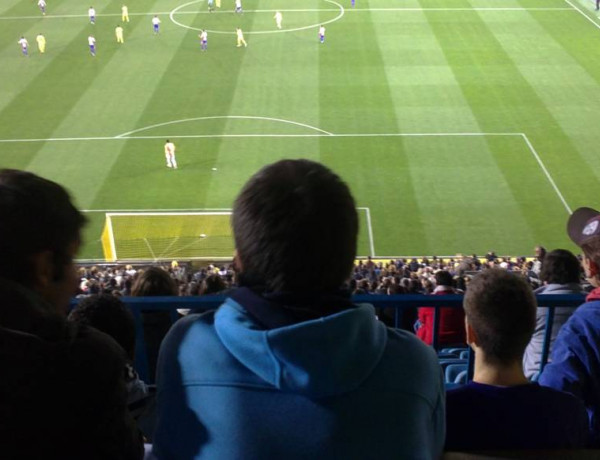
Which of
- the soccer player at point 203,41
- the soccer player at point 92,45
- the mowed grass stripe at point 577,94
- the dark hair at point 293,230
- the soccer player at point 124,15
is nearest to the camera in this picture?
the dark hair at point 293,230

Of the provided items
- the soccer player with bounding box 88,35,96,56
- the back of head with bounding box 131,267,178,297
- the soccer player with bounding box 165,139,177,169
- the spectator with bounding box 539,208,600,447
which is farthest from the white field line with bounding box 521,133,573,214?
the spectator with bounding box 539,208,600,447

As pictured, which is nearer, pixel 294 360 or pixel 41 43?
pixel 294 360

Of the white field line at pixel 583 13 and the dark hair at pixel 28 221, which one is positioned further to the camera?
the white field line at pixel 583 13

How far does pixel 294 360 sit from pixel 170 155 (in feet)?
73.7

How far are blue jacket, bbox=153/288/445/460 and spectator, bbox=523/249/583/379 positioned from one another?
2.51 metres

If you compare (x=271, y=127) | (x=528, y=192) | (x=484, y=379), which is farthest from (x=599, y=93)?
(x=484, y=379)

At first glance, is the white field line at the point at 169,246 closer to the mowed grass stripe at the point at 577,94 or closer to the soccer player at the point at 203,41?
the mowed grass stripe at the point at 577,94

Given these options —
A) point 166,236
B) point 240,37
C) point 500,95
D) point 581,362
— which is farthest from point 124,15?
point 581,362

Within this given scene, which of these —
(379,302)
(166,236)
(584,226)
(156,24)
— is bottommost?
(166,236)

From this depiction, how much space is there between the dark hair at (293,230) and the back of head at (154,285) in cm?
433

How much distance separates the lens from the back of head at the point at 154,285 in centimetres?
→ 668

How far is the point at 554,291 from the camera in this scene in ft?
19.8

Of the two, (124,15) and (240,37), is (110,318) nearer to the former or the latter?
(240,37)

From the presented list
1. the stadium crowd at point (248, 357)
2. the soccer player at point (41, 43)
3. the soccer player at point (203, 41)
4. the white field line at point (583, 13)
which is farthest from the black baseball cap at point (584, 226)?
the white field line at point (583, 13)
